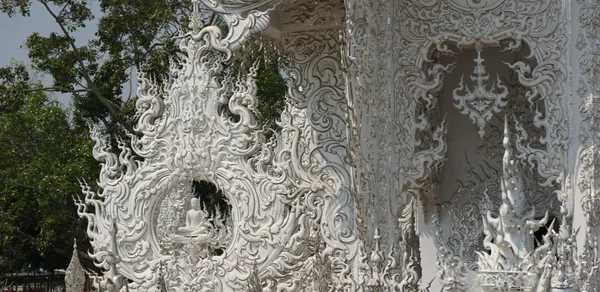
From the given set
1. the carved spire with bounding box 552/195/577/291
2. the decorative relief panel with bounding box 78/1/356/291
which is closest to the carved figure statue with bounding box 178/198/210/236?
the decorative relief panel with bounding box 78/1/356/291

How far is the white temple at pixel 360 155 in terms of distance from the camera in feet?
21.7

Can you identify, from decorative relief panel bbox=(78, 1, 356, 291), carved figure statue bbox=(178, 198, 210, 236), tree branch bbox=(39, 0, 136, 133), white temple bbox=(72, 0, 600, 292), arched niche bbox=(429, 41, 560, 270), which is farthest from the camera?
tree branch bbox=(39, 0, 136, 133)

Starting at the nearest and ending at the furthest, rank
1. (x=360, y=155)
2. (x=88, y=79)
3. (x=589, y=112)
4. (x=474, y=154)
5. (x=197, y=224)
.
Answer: (x=360, y=155) → (x=589, y=112) → (x=197, y=224) → (x=474, y=154) → (x=88, y=79)

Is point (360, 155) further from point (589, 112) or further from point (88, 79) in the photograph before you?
point (88, 79)

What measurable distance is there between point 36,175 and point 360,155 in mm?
7023

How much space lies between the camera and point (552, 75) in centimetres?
686

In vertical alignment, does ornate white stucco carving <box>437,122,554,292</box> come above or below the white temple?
below

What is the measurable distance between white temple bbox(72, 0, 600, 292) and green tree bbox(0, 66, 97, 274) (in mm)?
4785

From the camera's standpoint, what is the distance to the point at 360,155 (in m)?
6.60

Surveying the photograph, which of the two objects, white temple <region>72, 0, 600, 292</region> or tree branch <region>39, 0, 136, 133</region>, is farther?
tree branch <region>39, 0, 136, 133</region>

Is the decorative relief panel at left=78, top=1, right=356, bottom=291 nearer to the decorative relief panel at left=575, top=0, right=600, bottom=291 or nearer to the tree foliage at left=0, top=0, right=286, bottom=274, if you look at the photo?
the decorative relief panel at left=575, top=0, right=600, bottom=291

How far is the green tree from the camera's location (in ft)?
40.9

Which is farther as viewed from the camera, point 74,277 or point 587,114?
point 74,277

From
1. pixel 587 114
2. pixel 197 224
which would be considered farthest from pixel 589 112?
pixel 197 224
